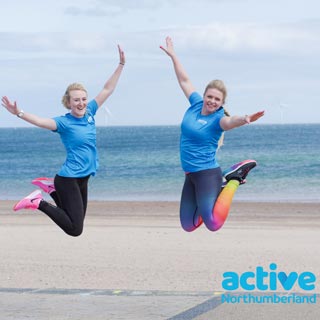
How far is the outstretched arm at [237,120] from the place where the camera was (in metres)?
9.87

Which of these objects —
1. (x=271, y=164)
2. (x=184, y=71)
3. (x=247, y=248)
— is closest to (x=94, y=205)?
(x=247, y=248)

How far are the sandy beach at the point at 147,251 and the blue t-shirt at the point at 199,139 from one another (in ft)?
16.7

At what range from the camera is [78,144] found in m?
10.7

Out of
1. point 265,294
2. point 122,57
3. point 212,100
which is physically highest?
point 122,57

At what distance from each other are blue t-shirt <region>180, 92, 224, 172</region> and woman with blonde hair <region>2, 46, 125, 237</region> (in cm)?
95

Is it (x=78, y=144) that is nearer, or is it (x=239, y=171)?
(x=78, y=144)

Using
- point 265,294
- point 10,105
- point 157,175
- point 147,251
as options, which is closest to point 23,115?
point 10,105

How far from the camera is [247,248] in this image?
66.2 feet

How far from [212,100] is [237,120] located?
53 centimetres

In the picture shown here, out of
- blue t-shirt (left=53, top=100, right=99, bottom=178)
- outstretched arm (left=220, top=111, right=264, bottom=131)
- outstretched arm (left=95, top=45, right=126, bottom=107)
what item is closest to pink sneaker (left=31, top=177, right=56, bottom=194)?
blue t-shirt (left=53, top=100, right=99, bottom=178)

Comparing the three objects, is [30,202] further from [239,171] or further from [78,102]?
[239,171]

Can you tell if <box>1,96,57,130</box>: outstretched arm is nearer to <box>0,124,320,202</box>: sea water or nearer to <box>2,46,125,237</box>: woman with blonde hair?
<box>2,46,125,237</box>: woman with blonde hair

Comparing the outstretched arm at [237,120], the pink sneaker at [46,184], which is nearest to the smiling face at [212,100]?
the outstretched arm at [237,120]

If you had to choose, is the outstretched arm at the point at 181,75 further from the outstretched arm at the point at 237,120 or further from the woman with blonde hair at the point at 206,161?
the outstretched arm at the point at 237,120
